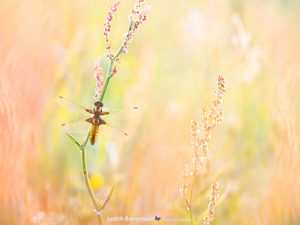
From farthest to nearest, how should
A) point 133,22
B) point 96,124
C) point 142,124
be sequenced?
point 142,124 < point 96,124 < point 133,22

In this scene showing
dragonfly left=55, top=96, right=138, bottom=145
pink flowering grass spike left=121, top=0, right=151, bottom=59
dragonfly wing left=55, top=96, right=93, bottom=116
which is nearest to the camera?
pink flowering grass spike left=121, top=0, right=151, bottom=59

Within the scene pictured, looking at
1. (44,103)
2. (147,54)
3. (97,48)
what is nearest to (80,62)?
(97,48)

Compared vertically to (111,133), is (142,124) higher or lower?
higher

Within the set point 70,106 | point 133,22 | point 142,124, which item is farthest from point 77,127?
point 142,124

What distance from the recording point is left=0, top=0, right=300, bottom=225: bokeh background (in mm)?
1031

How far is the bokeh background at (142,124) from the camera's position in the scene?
3.38 ft

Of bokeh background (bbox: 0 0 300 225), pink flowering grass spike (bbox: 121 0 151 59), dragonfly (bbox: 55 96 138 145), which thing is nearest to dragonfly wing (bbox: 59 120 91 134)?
dragonfly (bbox: 55 96 138 145)

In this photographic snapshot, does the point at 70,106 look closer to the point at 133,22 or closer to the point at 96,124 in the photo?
the point at 96,124

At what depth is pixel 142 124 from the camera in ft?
6.37

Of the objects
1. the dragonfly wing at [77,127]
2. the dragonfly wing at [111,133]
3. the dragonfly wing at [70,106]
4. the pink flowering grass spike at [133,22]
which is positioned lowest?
the dragonfly wing at [111,133]

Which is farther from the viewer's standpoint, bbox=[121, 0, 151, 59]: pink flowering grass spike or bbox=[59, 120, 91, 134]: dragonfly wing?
bbox=[59, 120, 91, 134]: dragonfly wing

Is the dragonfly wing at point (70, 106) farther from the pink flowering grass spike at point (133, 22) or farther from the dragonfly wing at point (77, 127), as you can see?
the pink flowering grass spike at point (133, 22)

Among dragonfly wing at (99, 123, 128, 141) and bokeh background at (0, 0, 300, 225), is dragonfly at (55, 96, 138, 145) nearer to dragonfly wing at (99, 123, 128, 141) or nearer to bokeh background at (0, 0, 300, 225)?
dragonfly wing at (99, 123, 128, 141)

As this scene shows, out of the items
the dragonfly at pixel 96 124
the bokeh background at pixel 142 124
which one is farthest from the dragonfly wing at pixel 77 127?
the bokeh background at pixel 142 124
